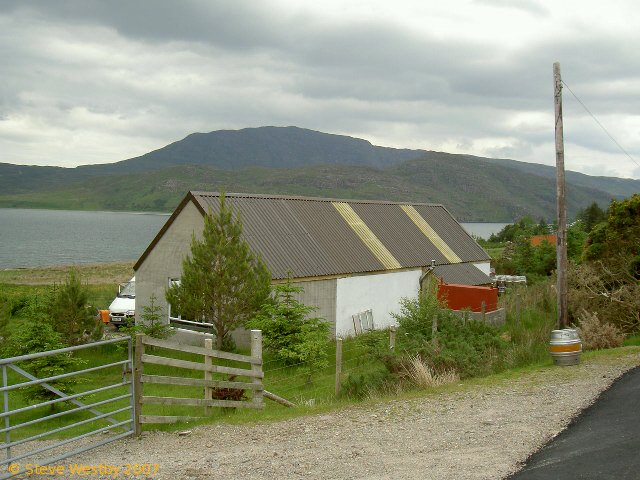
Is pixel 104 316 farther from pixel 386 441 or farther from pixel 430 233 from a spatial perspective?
pixel 386 441

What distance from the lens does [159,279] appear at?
23.3 m

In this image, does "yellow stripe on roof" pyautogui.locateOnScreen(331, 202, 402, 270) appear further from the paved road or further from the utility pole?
the paved road

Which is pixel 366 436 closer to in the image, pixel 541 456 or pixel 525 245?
pixel 541 456

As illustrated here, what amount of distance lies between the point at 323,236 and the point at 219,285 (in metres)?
9.61

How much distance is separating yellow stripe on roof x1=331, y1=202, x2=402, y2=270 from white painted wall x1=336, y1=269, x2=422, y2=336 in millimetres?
622

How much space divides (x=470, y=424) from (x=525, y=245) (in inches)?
1465

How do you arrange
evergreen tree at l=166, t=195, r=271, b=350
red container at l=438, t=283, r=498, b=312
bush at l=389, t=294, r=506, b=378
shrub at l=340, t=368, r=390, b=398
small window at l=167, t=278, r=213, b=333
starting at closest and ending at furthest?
shrub at l=340, t=368, r=390, b=398 → bush at l=389, t=294, r=506, b=378 → evergreen tree at l=166, t=195, r=271, b=350 → small window at l=167, t=278, r=213, b=333 → red container at l=438, t=283, r=498, b=312

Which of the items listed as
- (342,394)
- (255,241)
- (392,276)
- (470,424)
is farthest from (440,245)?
(470,424)

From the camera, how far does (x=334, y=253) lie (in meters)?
25.7

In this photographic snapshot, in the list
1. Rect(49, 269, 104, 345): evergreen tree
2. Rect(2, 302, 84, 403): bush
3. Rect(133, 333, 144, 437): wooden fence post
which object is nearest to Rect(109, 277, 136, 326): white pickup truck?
Rect(49, 269, 104, 345): evergreen tree

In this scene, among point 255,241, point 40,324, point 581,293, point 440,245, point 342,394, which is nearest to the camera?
point 342,394

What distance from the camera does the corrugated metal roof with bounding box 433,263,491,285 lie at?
30.1 m

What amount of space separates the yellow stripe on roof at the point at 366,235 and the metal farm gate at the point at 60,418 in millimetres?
12604

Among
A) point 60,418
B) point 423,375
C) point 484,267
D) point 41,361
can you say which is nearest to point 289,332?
point 423,375
